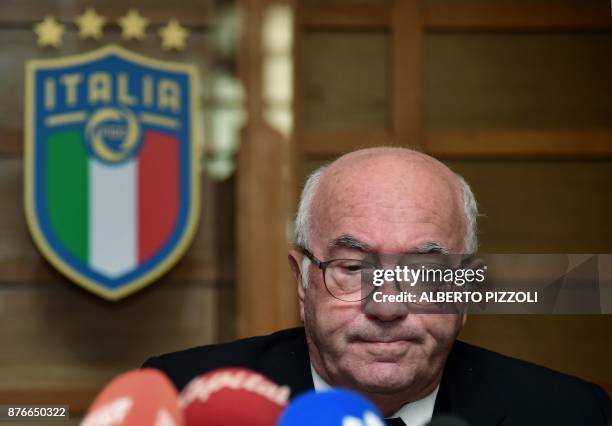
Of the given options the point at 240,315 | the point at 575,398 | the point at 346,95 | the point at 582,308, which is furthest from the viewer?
the point at 346,95

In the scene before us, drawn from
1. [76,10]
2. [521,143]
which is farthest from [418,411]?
[76,10]

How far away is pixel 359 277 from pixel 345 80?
1.38m

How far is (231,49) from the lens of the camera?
6.79 ft

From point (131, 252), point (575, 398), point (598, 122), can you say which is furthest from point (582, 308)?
point (598, 122)

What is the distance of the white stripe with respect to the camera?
200 cm

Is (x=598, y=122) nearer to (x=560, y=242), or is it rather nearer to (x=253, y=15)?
(x=560, y=242)

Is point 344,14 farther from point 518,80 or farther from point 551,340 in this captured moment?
point 551,340

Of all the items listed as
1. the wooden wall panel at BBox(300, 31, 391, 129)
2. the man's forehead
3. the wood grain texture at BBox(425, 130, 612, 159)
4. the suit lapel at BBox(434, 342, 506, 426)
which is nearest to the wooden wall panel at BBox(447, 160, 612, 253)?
the wood grain texture at BBox(425, 130, 612, 159)

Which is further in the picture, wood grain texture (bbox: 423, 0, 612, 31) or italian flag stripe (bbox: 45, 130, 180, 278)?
wood grain texture (bbox: 423, 0, 612, 31)

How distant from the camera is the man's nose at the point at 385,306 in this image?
687 mm

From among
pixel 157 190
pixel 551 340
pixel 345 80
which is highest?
pixel 345 80

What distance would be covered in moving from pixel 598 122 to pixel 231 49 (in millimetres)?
947

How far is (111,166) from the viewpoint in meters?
2.03

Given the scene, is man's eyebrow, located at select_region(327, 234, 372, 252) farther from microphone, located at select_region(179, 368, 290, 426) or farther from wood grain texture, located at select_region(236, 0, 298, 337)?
wood grain texture, located at select_region(236, 0, 298, 337)
